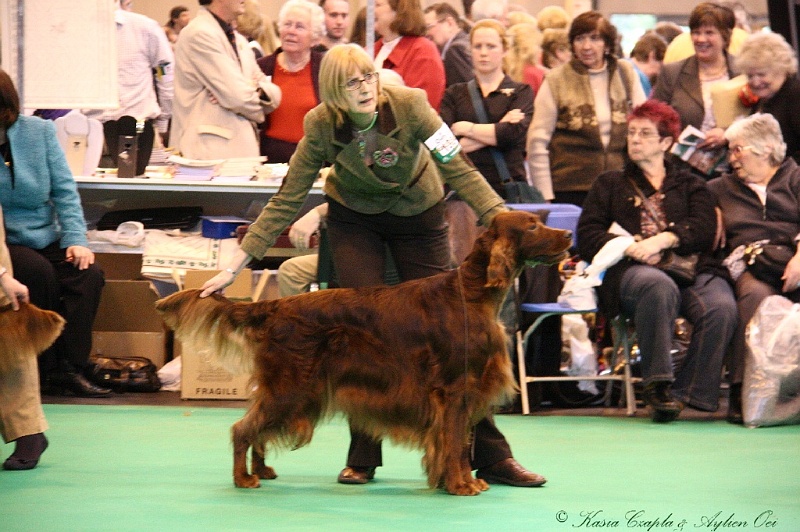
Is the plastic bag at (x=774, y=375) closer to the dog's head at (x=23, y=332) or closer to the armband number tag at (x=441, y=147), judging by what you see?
the armband number tag at (x=441, y=147)

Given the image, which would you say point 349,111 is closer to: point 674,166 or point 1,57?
point 674,166

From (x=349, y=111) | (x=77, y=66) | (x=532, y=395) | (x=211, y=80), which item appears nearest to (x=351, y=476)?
(x=349, y=111)

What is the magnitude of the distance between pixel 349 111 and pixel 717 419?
8.60ft

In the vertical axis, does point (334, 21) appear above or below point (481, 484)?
above

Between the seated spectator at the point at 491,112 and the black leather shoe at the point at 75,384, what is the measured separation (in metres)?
2.20

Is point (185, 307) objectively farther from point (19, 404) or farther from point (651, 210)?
point (651, 210)

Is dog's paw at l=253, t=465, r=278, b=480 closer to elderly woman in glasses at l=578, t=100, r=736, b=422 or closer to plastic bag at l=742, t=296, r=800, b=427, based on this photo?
elderly woman in glasses at l=578, t=100, r=736, b=422

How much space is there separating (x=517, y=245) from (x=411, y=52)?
3.04m

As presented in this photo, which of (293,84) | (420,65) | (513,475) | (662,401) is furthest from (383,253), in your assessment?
(293,84)

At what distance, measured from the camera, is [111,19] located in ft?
22.4

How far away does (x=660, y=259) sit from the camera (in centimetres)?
573

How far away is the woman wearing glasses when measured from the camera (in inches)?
158

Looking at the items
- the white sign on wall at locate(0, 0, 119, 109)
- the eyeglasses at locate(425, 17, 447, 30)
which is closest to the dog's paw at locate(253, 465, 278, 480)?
the white sign on wall at locate(0, 0, 119, 109)

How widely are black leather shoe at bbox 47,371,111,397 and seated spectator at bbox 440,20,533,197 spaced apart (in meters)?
2.20
